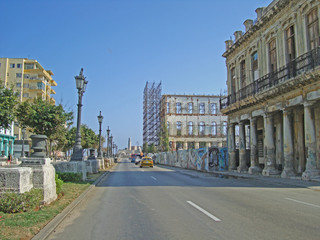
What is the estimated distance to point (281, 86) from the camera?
2038 cm

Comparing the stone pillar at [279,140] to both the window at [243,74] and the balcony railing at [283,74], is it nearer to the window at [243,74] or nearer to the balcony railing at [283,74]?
the balcony railing at [283,74]

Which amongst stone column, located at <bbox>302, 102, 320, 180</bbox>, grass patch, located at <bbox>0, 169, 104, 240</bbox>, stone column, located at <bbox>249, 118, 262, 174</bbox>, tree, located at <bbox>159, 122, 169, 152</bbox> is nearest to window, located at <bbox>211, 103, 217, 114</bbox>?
tree, located at <bbox>159, 122, 169, 152</bbox>

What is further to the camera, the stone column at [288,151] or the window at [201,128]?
the window at [201,128]

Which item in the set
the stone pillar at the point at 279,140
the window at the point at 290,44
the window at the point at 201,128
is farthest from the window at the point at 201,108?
the window at the point at 290,44

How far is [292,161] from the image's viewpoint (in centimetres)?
2064

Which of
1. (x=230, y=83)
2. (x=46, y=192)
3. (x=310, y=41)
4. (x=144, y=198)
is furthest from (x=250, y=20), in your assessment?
(x=46, y=192)

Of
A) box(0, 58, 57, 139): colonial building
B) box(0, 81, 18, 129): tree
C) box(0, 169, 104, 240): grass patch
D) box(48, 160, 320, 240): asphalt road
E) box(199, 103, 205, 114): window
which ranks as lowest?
box(48, 160, 320, 240): asphalt road

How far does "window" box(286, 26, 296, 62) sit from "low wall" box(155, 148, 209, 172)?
1393 cm

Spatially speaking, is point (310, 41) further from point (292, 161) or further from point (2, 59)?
point (2, 59)

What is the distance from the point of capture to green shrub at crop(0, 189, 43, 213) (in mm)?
6859

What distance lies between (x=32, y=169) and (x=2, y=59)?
72729 mm

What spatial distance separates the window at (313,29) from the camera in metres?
18.4

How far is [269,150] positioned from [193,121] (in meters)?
54.1

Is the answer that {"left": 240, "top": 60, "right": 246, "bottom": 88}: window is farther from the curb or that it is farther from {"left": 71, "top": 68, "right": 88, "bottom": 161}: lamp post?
the curb
